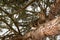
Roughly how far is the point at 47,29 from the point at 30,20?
874 mm

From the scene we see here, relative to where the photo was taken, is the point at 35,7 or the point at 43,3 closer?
the point at 43,3

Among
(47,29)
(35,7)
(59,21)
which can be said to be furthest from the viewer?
(35,7)

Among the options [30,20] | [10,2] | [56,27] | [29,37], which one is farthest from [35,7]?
[56,27]

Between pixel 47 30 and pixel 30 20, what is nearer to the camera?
pixel 47 30

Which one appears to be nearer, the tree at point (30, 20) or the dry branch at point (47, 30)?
the dry branch at point (47, 30)

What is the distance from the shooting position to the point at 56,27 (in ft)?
3.59

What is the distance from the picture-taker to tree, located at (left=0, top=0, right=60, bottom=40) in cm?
122

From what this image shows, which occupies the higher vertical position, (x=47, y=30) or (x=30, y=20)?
(x=47, y=30)

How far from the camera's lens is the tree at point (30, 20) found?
1.22 metres

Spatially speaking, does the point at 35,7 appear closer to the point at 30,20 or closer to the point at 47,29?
the point at 30,20

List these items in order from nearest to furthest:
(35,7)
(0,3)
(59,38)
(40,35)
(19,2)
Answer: (40,35) < (0,3) < (19,2) < (35,7) < (59,38)

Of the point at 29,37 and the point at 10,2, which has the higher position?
the point at 10,2

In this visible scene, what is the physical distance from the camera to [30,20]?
2.06 metres

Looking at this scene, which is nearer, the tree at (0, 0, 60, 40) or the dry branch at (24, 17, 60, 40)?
the dry branch at (24, 17, 60, 40)
